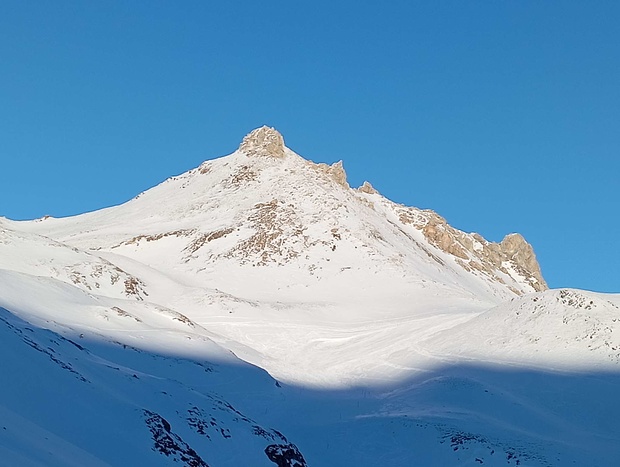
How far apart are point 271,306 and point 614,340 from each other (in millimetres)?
24739

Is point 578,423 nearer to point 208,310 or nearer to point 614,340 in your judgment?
point 614,340

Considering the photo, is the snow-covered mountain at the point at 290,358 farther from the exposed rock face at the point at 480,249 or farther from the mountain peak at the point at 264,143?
the mountain peak at the point at 264,143

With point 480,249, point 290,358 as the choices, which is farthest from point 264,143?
point 290,358

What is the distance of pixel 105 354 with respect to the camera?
890 inches

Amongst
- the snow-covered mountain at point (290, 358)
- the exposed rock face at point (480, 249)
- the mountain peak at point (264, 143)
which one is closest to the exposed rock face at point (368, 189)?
the exposed rock face at point (480, 249)

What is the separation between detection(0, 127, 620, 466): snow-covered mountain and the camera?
51.8 feet

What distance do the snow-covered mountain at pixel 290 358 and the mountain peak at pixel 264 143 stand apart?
24761 millimetres

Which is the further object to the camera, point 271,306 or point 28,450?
point 271,306

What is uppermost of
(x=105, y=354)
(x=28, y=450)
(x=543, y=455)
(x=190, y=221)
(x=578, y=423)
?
(x=190, y=221)

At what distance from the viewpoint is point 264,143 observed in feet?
314

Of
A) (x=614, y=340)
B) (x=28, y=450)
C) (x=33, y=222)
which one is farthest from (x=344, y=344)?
(x=33, y=222)

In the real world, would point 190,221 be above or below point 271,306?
above

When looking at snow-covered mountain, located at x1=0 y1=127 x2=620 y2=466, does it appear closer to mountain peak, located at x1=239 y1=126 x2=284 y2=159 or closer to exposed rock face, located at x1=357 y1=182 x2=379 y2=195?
mountain peak, located at x1=239 y1=126 x2=284 y2=159

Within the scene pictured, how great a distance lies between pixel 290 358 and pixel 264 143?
205 feet
